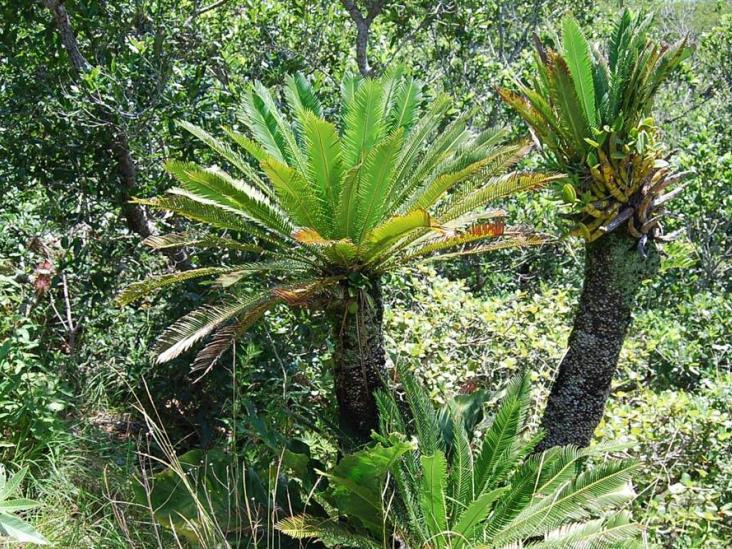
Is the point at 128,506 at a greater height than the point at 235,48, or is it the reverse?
the point at 235,48

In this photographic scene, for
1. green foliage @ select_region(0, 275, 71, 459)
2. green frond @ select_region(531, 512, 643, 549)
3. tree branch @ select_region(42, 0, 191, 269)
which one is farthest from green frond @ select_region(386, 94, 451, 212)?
green foliage @ select_region(0, 275, 71, 459)

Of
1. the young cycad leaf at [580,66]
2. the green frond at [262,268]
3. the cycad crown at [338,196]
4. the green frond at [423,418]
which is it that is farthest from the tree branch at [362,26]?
the green frond at [423,418]

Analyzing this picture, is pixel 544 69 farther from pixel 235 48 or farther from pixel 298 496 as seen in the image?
pixel 235 48

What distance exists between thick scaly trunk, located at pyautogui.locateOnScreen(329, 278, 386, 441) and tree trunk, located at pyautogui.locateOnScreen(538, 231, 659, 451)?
96 centimetres

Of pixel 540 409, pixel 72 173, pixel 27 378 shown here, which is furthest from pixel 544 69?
pixel 27 378

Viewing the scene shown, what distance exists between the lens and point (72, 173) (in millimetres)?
5508

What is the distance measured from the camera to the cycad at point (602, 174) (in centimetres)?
378

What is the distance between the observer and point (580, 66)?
13.0 feet

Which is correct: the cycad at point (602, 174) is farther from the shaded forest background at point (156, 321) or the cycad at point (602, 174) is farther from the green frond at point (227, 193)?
the green frond at point (227, 193)

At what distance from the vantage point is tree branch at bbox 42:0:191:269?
5266mm

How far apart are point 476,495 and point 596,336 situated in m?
1.05

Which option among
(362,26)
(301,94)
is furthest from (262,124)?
(362,26)

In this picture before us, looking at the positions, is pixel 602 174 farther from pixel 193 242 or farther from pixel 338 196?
pixel 193 242

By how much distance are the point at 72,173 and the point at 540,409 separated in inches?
143
